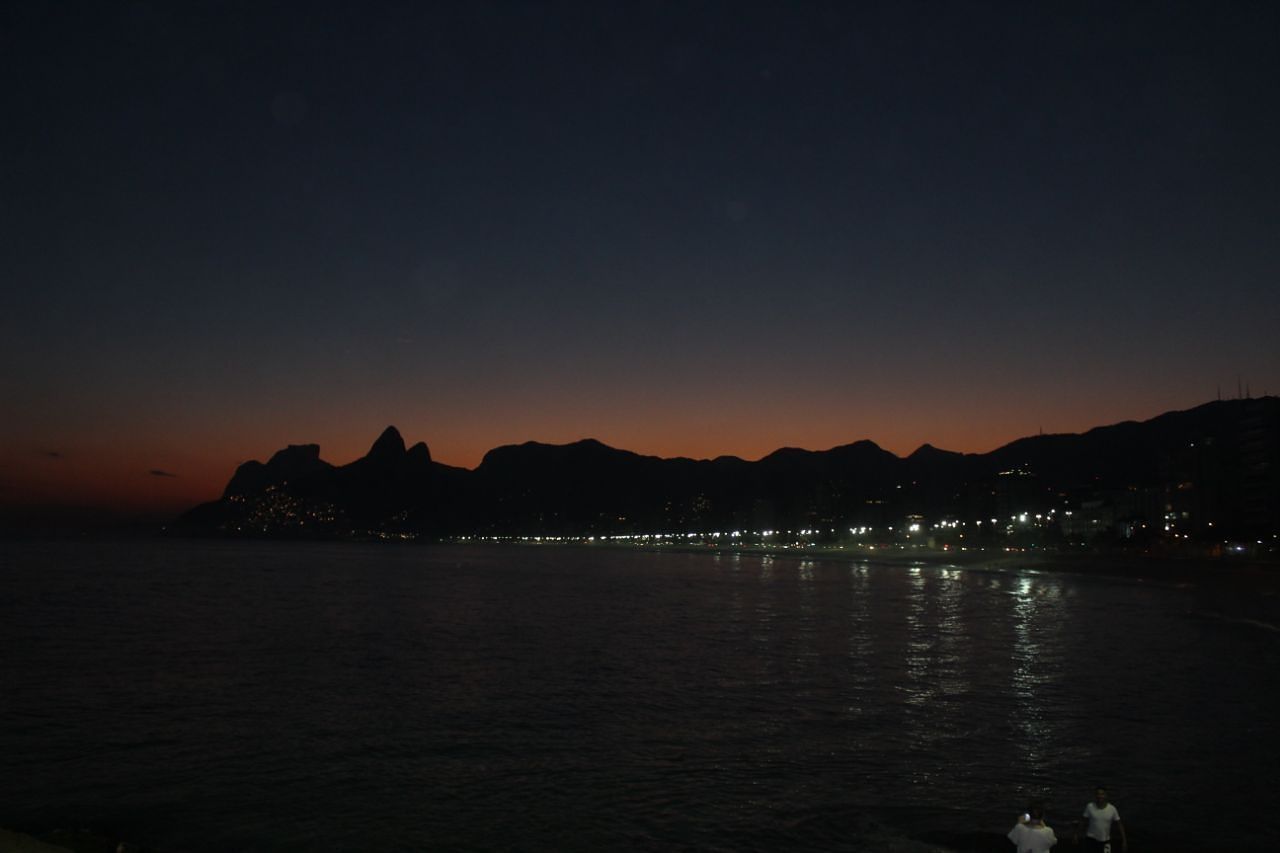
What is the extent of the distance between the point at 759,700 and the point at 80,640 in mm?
39431

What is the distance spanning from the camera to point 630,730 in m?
27.3

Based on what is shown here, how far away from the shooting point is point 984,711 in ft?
97.3

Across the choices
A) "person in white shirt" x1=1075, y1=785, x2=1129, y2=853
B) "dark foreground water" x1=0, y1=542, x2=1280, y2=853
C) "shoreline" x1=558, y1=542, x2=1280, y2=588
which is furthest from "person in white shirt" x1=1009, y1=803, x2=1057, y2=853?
"shoreline" x1=558, y1=542, x2=1280, y2=588

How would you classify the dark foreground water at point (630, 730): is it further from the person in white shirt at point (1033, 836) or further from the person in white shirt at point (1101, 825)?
the person in white shirt at point (1033, 836)

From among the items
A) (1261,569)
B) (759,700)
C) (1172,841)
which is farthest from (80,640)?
(1261,569)

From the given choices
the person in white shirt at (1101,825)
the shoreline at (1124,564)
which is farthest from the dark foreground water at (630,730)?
the shoreline at (1124,564)

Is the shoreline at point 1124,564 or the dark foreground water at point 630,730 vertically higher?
the shoreline at point 1124,564

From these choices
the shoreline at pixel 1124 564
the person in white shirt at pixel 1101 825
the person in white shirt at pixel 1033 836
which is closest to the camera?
the person in white shirt at pixel 1033 836

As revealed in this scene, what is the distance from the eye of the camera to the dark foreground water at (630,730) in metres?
19.0

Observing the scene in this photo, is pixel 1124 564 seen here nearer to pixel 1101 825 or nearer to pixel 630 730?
pixel 630 730

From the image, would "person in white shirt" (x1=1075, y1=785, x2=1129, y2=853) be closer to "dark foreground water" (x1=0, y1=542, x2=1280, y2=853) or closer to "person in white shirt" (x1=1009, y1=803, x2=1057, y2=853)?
"person in white shirt" (x1=1009, y1=803, x2=1057, y2=853)

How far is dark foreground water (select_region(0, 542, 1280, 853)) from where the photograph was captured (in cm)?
1895

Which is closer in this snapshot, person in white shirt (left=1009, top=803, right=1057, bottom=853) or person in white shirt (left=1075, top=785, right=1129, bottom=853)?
person in white shirt (left=1009, top=803, right=1057, bottom=853)

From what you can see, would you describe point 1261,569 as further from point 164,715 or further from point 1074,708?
point 164,715
